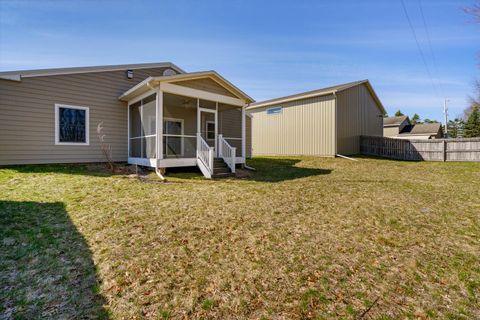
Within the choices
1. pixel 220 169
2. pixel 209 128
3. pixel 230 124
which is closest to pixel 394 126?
pixel 230 124

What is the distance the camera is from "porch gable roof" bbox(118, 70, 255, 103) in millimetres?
8312

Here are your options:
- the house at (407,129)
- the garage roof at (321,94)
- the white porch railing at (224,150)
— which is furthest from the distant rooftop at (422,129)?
the white porch railing at (224,150)

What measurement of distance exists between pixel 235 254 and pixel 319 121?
1321cm

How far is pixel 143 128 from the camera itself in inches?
390

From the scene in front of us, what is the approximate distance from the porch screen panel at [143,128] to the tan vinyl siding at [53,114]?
0.52 meters

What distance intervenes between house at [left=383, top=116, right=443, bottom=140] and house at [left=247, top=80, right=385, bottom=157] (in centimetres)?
1549

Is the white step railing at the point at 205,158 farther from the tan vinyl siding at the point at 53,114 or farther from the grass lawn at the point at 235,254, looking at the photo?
the tan vinyl siding at the point at 53,114

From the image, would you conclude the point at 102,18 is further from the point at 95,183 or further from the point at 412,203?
the point at 412,203

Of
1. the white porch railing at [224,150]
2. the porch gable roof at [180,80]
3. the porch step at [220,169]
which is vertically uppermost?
the porch gable roof at [180,80]

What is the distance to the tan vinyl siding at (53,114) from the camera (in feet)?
28.9

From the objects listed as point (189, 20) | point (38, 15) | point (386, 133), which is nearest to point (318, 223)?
point (189, 20)

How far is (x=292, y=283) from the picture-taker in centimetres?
278

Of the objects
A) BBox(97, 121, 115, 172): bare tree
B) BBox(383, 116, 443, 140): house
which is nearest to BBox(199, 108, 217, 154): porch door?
BBox(97, 121, 115, 172): bare tree

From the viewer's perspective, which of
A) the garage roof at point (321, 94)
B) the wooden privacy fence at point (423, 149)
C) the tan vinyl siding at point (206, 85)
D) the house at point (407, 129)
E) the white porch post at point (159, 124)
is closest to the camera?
the white porch post at point (159, 124)
